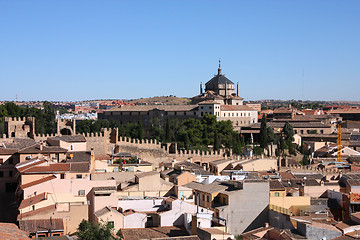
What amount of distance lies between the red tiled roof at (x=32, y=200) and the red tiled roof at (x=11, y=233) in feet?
5.52

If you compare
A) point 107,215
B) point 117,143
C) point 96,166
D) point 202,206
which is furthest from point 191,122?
point 107,215

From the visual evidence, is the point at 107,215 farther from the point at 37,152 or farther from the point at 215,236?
the point at 37,152

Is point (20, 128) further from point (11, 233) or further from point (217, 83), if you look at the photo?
point (217, 83)

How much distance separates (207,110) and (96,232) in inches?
1463

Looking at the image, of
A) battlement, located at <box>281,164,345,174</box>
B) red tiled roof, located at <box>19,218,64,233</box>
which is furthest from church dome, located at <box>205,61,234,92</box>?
red tiled roof, located at <box>19,218,64,233</box>

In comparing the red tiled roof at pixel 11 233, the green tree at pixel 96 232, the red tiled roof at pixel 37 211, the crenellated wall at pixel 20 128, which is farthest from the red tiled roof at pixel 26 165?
the crenellated wall at pixel 20 128

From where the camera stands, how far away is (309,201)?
1866 centimetres

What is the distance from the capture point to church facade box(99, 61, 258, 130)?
51.1 metres

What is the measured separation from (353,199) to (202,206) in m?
4.43

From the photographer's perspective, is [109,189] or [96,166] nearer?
[109,189]

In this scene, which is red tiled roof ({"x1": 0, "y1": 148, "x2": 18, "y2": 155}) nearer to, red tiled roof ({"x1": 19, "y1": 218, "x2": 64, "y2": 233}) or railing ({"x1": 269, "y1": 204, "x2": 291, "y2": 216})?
red tiled roof ({"x1": 19, "y1": 218, "x2": 64, "y2": 233})

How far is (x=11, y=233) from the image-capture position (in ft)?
44.8

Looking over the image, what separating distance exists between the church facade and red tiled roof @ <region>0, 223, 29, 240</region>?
34037 mm

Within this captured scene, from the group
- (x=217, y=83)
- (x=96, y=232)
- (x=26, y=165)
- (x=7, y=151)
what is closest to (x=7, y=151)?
(x=7, y=151)
